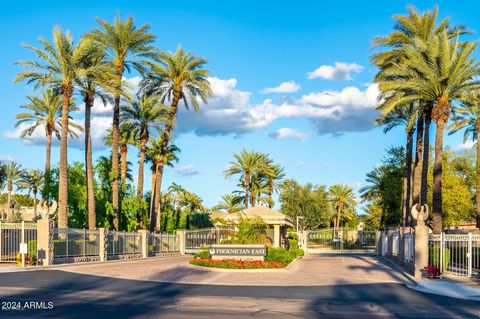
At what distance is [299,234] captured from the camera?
62.1 meters

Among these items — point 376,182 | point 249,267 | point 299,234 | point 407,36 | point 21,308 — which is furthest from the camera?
point 376,182

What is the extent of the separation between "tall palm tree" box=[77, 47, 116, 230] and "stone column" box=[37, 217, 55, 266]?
11351mm

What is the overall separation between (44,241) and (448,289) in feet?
63.8

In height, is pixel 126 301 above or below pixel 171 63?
below

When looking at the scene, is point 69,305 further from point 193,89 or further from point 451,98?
point 193,89

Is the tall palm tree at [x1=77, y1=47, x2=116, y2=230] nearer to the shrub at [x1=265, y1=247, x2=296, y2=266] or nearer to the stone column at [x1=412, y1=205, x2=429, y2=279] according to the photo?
the shrub at [x1=265, y1=247, x2=296, y2=266]

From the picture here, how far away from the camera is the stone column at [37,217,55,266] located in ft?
102

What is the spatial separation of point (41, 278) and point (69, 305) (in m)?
8.36

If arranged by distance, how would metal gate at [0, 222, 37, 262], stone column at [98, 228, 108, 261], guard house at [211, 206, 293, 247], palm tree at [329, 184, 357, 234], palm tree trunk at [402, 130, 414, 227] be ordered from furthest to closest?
palm tree at [329, 184, 357, 234], palm tree trunk at [402, 130, 414, 227], guard house at [211, 206, 293, 247], stone column at [98, 228, 108, 261], metal gate at [0, 222, 37, 262]

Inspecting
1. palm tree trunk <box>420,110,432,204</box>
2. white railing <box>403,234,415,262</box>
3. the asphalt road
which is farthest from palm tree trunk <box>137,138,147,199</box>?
the asphalt road

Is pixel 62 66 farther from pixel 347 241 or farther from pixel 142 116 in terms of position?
pixel 347 241

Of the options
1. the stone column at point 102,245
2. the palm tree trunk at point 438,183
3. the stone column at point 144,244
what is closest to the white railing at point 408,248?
the palm tree trunk at point 438,183

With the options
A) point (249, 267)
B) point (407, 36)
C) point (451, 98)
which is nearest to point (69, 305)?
point (249, 267)

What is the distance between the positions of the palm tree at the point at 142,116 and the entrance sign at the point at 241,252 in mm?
22253
